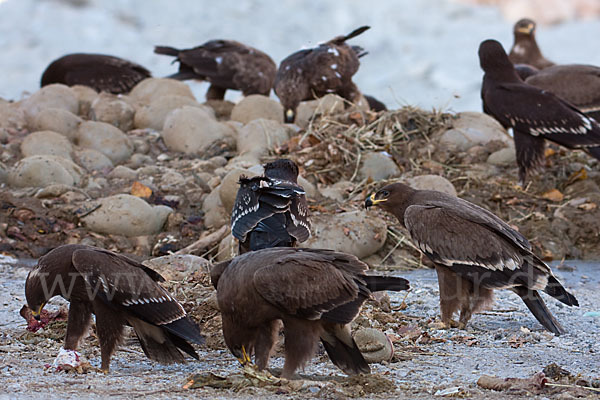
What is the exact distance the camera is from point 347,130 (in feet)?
33.0

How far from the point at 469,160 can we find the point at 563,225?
1.63m

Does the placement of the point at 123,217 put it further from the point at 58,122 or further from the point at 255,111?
the point at 255,111

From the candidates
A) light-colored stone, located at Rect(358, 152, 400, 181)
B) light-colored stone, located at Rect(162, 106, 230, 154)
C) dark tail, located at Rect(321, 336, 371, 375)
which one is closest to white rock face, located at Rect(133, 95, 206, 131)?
light-colored stone, located at Rect(162, 106, 230, 154)

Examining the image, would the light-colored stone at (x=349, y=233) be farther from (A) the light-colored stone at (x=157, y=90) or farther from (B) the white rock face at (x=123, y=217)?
(A) the light-colored stone at (x=157, y=90)

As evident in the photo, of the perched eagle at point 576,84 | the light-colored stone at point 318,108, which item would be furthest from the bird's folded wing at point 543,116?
the light-colored stone at point 318,108

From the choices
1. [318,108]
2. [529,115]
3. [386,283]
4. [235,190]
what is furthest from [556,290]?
[318,108]

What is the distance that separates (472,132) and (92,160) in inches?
190

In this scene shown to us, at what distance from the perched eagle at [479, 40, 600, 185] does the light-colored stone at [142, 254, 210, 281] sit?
14.8 ft

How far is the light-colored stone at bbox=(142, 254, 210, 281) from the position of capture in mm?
6176

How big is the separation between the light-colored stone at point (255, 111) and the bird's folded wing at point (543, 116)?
10.7ft

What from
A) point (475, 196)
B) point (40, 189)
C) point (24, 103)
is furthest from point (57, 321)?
point (24, 103)

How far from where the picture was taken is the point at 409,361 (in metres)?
4.75

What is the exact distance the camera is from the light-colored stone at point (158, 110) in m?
11.3

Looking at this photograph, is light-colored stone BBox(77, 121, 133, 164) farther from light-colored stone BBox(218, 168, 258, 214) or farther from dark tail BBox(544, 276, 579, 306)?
dark tail BBox(544, 276, 579, 306)
